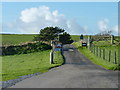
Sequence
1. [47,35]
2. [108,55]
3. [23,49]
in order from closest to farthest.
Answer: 1. [108,55]
2. [23,49]
3. [47,35]

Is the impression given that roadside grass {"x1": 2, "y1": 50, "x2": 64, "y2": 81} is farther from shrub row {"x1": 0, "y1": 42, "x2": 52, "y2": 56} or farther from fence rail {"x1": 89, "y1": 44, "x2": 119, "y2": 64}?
shrub row {"x1": 0, "y1": 42, "x2": 52, "y2": 56}

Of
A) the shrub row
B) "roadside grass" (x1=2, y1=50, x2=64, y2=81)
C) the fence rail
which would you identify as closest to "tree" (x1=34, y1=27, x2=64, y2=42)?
the shrub row

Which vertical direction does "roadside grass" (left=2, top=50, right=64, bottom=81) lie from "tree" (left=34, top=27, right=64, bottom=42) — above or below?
below

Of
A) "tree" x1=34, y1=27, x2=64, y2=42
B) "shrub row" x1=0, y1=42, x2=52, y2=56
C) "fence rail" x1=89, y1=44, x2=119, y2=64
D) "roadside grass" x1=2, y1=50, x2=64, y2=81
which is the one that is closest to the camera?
"roadside grass" x1=2, y1=50, x2=64, y2=81

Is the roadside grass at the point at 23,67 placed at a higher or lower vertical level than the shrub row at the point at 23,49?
lower

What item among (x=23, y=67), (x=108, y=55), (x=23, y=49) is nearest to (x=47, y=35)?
(x=23, y=49)

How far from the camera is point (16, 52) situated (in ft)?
148

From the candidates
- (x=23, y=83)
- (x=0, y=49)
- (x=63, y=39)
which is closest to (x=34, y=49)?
(x=0, y=49)

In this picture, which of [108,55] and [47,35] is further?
[47,35]

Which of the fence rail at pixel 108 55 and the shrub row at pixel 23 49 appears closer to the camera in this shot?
the fence rail at pixel 108 55

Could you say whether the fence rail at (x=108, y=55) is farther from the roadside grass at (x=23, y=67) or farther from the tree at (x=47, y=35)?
the tree at (x=47, y=35)

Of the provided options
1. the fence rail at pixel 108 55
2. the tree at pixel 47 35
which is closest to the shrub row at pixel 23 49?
the fence rail at pixel 108 55

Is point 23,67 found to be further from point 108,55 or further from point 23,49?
point 23,49

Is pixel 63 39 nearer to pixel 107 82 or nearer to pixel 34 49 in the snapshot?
pixel 34 49
